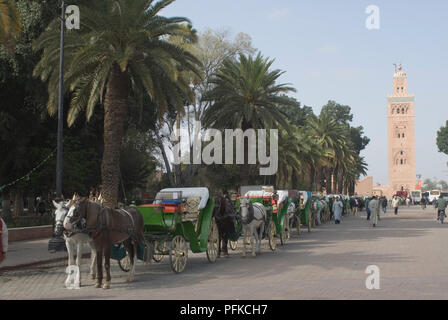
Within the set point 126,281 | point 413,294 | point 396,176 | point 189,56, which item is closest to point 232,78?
point 189,56

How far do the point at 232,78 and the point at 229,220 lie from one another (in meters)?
16.0

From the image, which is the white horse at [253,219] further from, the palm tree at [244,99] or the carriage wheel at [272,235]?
the palm tree at [244,99]

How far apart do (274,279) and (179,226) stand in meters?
2.85

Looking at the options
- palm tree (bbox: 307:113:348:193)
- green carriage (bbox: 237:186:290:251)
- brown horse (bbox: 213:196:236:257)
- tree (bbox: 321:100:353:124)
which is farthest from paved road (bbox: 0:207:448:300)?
tree (bbox: 321:100:353:124)

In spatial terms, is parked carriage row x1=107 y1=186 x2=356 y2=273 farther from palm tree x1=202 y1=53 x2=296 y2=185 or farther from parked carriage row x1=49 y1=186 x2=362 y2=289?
palm tree x1=202 y1=53 x2=296 y2=185

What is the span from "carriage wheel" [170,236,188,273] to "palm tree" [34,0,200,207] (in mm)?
6316

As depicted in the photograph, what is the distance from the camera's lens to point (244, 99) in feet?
99.0

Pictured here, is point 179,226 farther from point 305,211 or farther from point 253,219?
point 305,211

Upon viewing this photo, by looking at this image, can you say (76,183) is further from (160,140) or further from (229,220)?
(160,140)

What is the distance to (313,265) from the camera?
13.4 metres

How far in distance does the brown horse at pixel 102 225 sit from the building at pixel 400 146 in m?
129

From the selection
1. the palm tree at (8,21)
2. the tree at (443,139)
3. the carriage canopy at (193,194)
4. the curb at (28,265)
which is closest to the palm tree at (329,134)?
the carriage canopy at (193,194)

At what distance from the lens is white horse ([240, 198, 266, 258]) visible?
15.6 metres

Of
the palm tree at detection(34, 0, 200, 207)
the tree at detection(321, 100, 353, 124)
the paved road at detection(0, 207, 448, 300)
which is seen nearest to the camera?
the paved road at detection(0, 207, 448, 300)
